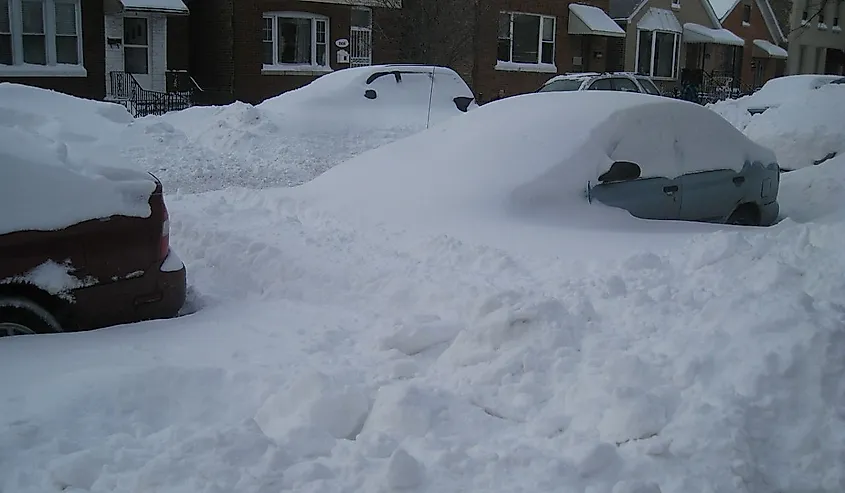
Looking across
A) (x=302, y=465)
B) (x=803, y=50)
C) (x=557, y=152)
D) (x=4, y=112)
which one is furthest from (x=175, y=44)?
(x=803, y=50)

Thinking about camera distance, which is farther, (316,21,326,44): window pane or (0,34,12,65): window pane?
(316,21,326,44): window pane

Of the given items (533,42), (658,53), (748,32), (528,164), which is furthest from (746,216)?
(748,32)

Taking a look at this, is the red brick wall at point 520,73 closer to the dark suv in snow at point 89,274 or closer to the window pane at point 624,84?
the window pane at point 624,84

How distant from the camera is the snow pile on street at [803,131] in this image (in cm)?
1251

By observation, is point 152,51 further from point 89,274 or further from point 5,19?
point 89,274

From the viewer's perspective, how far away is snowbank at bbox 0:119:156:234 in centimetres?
468

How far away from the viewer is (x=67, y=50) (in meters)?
23.2

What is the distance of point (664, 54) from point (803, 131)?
2667cm

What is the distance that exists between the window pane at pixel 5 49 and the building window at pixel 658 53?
23714mm

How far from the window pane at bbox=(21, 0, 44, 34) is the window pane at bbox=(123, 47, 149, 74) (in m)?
2.80

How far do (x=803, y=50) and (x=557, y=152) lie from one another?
47030 millimetres

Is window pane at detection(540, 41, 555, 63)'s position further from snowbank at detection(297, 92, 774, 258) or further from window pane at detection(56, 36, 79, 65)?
snowbank at detection(297, 92, 774, 258)

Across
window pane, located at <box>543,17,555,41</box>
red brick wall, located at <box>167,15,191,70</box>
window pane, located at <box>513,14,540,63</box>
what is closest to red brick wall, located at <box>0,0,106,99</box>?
red brick wall, located at <box>167,15,191,70</box>

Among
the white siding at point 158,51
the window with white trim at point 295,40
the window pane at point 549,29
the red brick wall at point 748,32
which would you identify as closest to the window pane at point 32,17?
the white siding at point 158,51
